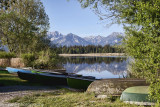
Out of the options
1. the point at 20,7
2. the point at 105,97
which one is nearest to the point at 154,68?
the point at 105,97

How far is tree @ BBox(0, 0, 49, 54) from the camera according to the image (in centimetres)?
3002

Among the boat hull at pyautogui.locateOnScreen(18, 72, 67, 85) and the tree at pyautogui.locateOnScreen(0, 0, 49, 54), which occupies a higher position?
the tree at pyautogui.locateOnScreen(0, 0, 49, 54)

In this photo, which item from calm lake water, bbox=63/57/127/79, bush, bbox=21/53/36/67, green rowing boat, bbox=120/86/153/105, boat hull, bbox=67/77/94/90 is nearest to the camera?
green rowing boat, bbox=120/86/153/105

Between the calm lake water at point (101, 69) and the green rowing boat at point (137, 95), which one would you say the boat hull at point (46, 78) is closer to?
the calm lake water at point (101, 69)

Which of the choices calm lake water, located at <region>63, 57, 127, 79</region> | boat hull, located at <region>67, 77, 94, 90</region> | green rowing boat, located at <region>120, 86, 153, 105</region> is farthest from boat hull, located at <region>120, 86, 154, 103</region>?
boat hull, located at <region>67, 77, 94, 90</region>

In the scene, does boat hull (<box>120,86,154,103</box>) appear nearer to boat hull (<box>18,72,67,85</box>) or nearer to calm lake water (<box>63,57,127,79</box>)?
calm lake water (<box>63,57,127,79</box>)

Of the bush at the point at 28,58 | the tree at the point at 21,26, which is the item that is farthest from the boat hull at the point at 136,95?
the tree at the point at 21,26

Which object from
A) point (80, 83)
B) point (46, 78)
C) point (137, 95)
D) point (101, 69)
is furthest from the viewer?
point (101, 69)

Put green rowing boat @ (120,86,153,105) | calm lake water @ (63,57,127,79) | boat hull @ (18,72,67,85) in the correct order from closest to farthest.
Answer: green rowing boat @ (120,86,153,105) → boat hull @ (18,72,67,85) → calm lake water @ (63,57,127,79)

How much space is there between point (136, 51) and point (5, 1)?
51.3 feet

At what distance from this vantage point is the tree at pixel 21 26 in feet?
98.5

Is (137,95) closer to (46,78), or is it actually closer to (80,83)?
(80,83)

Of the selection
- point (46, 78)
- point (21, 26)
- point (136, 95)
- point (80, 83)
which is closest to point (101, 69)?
point (21, 26)

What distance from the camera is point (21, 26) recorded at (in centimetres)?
3098
